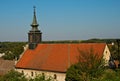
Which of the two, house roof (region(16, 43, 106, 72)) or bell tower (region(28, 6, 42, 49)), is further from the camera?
bell tower (region(28, 6, 42, 49))

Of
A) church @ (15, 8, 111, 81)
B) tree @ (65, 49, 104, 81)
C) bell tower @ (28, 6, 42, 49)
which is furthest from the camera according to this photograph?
bell tower @ (28, 6, 42, 49)

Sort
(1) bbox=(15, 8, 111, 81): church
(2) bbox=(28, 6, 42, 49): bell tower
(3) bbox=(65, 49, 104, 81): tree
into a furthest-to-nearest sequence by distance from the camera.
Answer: (2) bbox=(28, 6, 42, 49): bell tower → (1) bbox=(15, 8, 111, 81): church → (3) bbox=(65, 49, 104, 81): tree

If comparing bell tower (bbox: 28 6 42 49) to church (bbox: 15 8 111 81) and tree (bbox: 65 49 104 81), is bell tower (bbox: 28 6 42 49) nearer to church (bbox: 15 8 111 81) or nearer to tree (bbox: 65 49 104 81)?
church (bbox: 15 8 111 81)

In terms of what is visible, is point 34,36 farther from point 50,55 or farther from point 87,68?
point 87,68

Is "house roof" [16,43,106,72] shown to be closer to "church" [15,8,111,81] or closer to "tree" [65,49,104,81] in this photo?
"church" [15,8,111,81]

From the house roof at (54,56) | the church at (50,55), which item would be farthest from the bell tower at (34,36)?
the house roof at (54,56)

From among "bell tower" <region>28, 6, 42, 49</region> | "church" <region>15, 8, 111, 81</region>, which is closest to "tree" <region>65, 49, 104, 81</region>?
"church" <region>15, 8, 111, 81</region>

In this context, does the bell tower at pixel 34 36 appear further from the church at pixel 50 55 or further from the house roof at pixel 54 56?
the house roof at pixel 54 56

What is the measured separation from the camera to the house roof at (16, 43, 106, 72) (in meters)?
37.8

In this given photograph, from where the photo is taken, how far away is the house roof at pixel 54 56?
3778cm

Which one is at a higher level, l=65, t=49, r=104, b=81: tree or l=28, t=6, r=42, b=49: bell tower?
l=28, t=6, r=42, b=49: bell tower

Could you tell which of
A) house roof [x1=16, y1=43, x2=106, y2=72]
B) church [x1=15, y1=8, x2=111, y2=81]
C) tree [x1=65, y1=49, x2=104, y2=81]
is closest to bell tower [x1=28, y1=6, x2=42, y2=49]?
church [x1=15, y1=8, x2=111, y2=81]

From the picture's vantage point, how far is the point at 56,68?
126ft

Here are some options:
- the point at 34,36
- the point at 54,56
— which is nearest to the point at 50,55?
the point at 54,56
